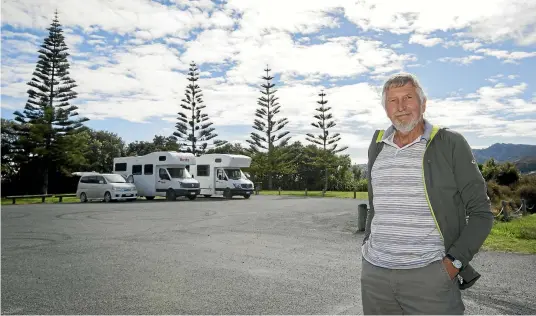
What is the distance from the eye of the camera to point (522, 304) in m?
4.85

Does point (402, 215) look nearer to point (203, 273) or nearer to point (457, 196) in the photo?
point (457, 196)

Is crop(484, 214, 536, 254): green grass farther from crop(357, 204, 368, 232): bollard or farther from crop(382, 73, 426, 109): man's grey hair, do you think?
crop(382, 73, 426, 109): man's grey hair

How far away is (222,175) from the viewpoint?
27547 millimetres

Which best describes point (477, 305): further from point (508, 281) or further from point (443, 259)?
point (443, 259)

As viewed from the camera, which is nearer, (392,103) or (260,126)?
(392,103)

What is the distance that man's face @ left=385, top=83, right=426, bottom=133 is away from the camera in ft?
8.34

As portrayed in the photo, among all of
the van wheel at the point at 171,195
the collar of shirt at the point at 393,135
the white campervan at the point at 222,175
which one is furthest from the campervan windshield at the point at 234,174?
the collar of shirt at the point at 393,135

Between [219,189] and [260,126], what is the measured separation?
87.2 feet

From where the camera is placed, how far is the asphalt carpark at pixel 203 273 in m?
4.90

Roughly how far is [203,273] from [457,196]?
15.9 feet

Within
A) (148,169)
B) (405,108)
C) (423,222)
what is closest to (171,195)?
(148,169)

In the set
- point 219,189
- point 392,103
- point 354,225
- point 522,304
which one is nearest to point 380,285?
point 392,103

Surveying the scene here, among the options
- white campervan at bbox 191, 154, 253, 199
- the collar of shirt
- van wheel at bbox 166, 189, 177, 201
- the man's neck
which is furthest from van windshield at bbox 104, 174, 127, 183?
the man's neck

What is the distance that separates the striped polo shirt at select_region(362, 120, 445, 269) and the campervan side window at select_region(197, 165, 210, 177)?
25.8m
